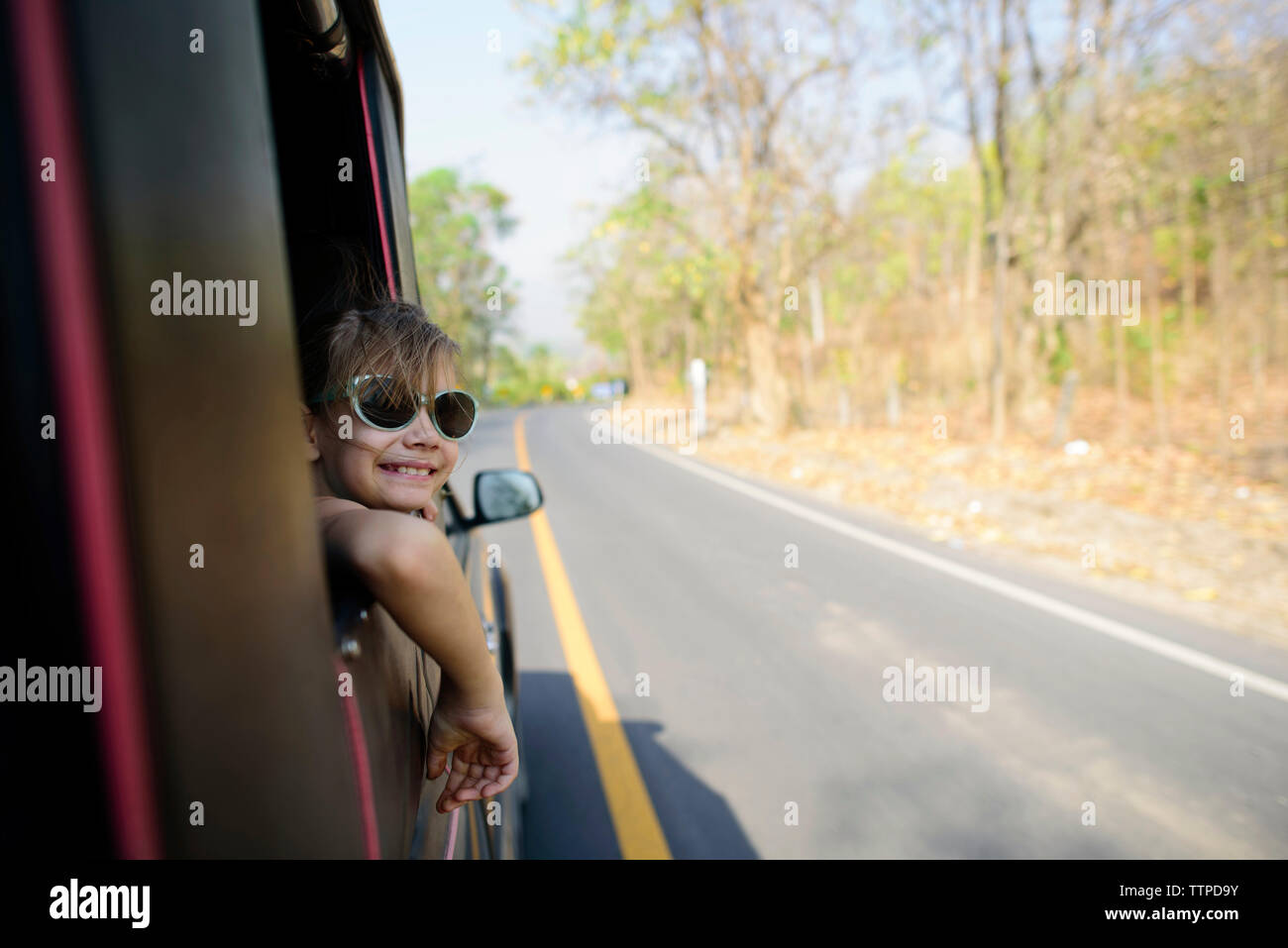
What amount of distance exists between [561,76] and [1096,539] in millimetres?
13355

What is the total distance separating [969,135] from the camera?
40.9 ft

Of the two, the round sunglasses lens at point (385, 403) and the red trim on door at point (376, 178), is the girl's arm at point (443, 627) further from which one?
the red trim on door at point (376, 178)

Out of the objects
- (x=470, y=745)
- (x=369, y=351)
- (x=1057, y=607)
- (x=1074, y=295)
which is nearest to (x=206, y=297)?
(x=369, y=351)

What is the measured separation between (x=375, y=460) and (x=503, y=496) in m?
1.55

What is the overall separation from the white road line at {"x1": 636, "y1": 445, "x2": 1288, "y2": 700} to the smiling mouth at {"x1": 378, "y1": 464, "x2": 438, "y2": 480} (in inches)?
165

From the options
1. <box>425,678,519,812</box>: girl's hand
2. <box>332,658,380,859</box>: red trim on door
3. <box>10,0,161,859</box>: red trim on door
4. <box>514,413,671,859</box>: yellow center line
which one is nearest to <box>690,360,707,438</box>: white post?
<box>514,413,671,859</box>: yellow center line

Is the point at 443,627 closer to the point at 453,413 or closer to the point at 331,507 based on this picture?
the point at 331,507

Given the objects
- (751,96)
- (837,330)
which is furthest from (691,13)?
(837,330)

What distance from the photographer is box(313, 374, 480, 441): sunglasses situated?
1.18 m
